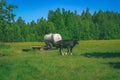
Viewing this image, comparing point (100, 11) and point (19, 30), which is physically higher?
point (100, 11)

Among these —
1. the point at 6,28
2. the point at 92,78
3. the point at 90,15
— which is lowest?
the point at 92,78

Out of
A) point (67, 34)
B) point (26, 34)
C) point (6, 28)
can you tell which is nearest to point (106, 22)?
point (67, 34)

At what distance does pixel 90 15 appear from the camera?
157000 mm

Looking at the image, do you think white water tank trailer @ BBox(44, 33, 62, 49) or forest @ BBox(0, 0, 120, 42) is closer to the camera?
white water tank trailer @ BBox(44, 33, 62, 49)

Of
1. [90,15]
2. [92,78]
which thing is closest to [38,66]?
[92,78]

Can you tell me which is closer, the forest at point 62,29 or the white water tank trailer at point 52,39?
the white water tank trailer at point 52,39

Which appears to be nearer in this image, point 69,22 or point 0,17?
point 0,17

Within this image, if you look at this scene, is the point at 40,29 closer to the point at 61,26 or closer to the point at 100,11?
the point at 61,26

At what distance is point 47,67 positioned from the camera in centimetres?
2302

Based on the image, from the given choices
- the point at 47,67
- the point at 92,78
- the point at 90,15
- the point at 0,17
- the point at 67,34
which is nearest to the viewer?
the point at 92,78

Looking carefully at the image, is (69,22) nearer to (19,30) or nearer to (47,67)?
(19,30)

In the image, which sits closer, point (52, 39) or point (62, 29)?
point (52, 39)

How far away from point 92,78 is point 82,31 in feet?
339

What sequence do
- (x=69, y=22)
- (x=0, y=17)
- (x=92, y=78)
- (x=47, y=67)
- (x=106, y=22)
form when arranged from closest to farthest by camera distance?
(x=92, y=78) → (x=47, y=67) → (x=0, y=17) → (x=69, y=22) → (x=106, y=22)
